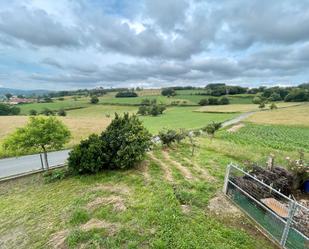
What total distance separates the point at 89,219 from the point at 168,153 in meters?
9.36

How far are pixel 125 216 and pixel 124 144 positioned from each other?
5174 millimetres

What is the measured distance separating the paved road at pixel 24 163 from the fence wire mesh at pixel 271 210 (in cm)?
1286

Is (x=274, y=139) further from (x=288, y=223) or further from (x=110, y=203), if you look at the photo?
(x=110, y=203)

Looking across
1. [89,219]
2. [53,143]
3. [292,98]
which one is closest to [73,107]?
[53,143]

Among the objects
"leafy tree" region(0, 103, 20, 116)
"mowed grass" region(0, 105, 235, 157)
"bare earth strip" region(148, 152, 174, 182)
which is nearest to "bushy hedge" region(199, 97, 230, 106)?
"mowed grass" region(0, 105, 235, 157)

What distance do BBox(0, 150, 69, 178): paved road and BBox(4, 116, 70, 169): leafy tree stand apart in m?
3.07

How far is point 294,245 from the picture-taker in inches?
218

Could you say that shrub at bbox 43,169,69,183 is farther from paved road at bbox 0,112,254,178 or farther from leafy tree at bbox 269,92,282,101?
leafy tree at bbox 269,92,282,101

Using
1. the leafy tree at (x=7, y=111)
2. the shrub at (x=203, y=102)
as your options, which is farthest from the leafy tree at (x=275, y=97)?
the leafy tree at (x=7, y=111)

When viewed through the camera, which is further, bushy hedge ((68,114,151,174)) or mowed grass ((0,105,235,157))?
mowed grass ((0,105,235,157))

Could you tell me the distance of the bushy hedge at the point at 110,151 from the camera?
11.2 meters

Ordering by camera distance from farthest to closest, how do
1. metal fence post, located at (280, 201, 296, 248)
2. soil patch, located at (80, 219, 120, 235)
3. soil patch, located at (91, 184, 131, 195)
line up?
soil patch, located at (91, 184, 131, 195)
soil patch, located at (80, 219, 120, 235)
metal fence post, located at (280, 201, 296, 248)

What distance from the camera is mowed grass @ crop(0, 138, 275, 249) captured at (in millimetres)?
5781

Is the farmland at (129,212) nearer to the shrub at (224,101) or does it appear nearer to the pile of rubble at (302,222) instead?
the pile of rubble at (302,222)
